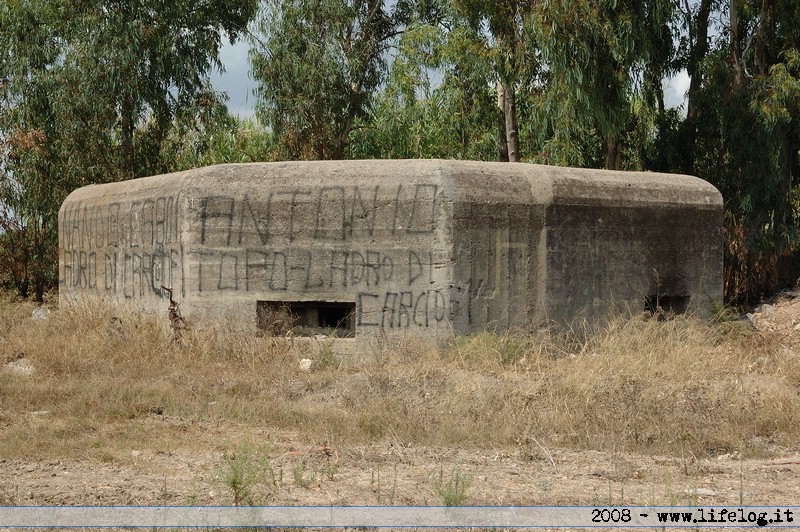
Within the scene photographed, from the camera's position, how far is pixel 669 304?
424 inches

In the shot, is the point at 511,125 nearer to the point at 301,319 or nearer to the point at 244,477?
the point at 301,319

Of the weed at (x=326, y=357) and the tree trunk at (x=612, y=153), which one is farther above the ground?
the tree trunk at (x=612, y=153)

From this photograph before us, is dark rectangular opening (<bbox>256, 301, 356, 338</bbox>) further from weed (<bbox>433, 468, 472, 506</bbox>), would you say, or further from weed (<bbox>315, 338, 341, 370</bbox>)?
weed (<bbox>433, 468, 472, 506</bbox>)

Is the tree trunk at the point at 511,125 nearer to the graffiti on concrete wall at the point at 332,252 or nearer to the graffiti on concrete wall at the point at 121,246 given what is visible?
the graffiti on concrete wall at the point at 121,246

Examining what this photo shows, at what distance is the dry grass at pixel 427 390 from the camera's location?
20.9ft

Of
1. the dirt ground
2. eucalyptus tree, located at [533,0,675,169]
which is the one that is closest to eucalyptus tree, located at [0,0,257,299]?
eucalyptus tree, located at [533,0,675,169]

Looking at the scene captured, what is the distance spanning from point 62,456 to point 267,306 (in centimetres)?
372

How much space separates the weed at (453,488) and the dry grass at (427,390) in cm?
104

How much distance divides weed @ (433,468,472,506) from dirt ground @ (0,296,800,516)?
0.02 m

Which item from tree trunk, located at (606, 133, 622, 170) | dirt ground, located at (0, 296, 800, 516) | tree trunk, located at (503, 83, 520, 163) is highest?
tree trunk, located at (503, 83, 520, 163)

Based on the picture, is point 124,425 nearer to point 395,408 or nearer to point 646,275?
point 395,408

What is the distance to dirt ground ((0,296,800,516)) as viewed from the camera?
480 centimetres

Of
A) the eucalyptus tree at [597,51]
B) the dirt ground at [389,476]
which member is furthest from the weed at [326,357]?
the eucalyptus tree at [597,51]

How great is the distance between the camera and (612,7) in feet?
44.2
